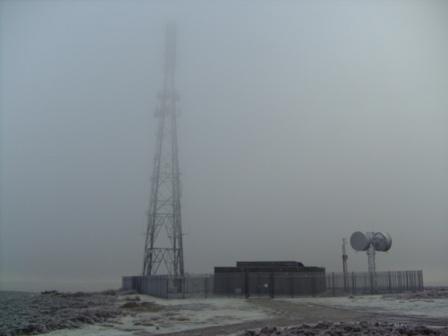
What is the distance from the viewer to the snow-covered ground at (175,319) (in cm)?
2314

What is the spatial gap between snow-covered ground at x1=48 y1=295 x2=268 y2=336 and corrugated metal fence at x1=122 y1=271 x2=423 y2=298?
8930mm

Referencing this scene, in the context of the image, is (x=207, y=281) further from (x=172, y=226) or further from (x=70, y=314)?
(x=70, y=314)

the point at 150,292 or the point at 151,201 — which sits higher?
the point at 151,201

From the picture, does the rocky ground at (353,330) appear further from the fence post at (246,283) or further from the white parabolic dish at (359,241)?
the white parabolic dish at (359,241)

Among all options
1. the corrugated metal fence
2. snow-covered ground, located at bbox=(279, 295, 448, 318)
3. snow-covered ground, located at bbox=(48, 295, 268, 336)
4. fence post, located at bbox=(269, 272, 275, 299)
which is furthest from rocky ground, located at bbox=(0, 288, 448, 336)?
fence post, located at bbox=(269, 272, 275, 299)

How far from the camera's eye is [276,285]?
44969 millimetres

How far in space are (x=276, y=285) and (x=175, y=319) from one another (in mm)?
19422

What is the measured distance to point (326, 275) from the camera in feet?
153

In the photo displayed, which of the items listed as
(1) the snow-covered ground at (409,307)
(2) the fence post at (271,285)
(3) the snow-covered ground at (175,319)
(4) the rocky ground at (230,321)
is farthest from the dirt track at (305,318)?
(2) the fence post at (271,285)

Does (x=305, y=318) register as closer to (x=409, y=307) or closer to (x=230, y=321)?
(x=230, y=321)

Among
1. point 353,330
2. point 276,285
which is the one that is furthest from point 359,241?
point 353,330

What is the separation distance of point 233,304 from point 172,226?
68.3ft

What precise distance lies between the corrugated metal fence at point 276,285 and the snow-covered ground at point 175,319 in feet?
29.3

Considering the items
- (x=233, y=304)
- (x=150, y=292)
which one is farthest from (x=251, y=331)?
(x=150, y=292)
